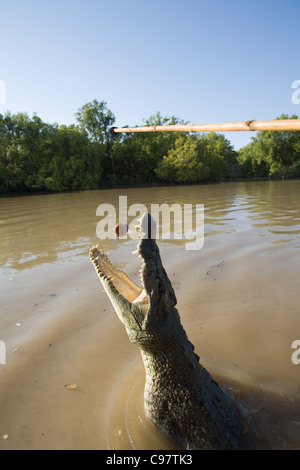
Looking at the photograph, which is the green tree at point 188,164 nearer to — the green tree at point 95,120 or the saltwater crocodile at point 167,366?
the green tree at point 95,120

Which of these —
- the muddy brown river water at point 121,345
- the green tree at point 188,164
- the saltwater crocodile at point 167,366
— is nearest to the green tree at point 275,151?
the green tree at point 188,164

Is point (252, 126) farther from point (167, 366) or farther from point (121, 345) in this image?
point (121, 345)

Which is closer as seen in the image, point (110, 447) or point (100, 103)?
point (110, 447)

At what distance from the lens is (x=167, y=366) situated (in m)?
1.98

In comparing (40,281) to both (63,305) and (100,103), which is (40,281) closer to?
(63,305)

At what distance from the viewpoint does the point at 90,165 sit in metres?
30.2

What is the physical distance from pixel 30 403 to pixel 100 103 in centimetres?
3865

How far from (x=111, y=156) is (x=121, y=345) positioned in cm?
1821

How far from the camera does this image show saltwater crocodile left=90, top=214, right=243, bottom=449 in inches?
72.7

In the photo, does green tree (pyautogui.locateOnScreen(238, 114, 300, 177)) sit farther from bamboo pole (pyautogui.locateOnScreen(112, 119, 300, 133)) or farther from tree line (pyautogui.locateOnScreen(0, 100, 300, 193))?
bamboo pole (pyautogui.locateOnScreen(112, 119, 300, 133))

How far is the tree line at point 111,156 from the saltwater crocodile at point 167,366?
55.4ft

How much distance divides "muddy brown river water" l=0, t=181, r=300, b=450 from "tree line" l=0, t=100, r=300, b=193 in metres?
14.4

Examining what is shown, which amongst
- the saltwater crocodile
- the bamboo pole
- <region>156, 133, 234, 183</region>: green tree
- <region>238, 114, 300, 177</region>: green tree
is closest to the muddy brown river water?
the saltwater crocodile
